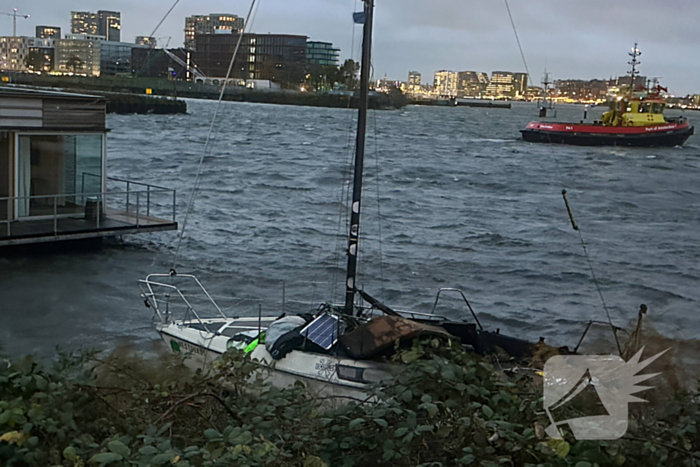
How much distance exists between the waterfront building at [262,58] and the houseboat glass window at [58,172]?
4894cm

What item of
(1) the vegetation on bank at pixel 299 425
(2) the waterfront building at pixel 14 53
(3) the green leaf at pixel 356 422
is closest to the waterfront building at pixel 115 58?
(2) the waterfront building at pixel 14 53

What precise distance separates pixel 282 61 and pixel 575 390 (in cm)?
11754

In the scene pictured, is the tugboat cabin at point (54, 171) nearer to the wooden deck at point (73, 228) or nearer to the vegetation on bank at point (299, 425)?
the wooden deck at point (73, 228)

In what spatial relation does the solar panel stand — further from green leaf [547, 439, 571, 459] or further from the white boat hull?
green leaf [547, 439, 571, 459]

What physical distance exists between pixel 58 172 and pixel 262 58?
348ft

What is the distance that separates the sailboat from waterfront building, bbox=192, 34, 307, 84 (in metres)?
57.2

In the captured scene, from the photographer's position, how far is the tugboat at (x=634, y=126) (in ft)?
207

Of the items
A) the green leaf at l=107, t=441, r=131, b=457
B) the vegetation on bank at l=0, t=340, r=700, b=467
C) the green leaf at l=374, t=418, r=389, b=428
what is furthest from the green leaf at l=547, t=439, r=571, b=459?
the green leaf at l=107, t=441, r=131, b=457

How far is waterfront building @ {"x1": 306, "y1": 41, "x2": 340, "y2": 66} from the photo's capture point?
10494cm

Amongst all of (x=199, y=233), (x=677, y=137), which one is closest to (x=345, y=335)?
(x=199, y=233)

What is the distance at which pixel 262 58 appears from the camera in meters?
120

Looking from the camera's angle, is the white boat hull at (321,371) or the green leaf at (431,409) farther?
the white boat hull at (321,371)

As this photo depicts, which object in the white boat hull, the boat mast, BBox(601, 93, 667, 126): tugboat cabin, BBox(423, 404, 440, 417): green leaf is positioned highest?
BBox(601, 93, 667, 126): tugboat cabin

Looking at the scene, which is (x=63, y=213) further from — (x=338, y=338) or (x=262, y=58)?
(x=262, y=58)
